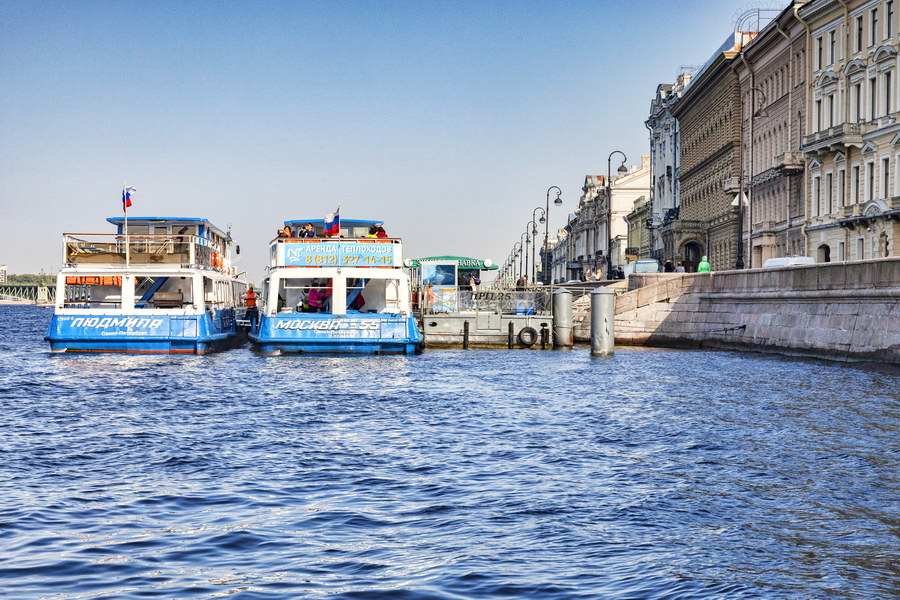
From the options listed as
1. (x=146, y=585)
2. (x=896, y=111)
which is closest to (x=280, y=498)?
(x=146, y=585)

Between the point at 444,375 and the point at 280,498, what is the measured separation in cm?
1756

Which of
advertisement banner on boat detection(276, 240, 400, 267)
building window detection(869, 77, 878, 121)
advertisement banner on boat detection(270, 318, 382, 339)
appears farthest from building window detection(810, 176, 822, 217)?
advertisement banner on boat detection(270, 318, 382, 339)

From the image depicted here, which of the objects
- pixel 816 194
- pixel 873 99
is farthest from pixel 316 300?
pixel 816 194

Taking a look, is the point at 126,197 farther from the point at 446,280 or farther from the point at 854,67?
the point at 854,67

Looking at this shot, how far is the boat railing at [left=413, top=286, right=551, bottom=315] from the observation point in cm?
4534

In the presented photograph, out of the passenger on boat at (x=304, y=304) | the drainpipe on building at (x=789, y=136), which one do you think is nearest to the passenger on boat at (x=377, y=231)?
the passenger on boat at (x=304, y=304)

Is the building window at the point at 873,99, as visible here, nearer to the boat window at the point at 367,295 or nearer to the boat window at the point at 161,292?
the boat window at the point at 367,295

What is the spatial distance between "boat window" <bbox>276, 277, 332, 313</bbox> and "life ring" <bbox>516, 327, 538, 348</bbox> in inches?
324

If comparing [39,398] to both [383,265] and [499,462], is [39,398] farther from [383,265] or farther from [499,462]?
[383,265]

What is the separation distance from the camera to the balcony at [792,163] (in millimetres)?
57781

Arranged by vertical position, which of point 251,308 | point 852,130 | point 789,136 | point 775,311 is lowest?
point 775,311

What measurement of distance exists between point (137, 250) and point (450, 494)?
2678 centimetres

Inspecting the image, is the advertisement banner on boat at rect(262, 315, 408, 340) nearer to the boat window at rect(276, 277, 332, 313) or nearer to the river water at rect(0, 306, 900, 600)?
the boat window at rect(276, 277, 332, 313)

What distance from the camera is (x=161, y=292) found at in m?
38.8
